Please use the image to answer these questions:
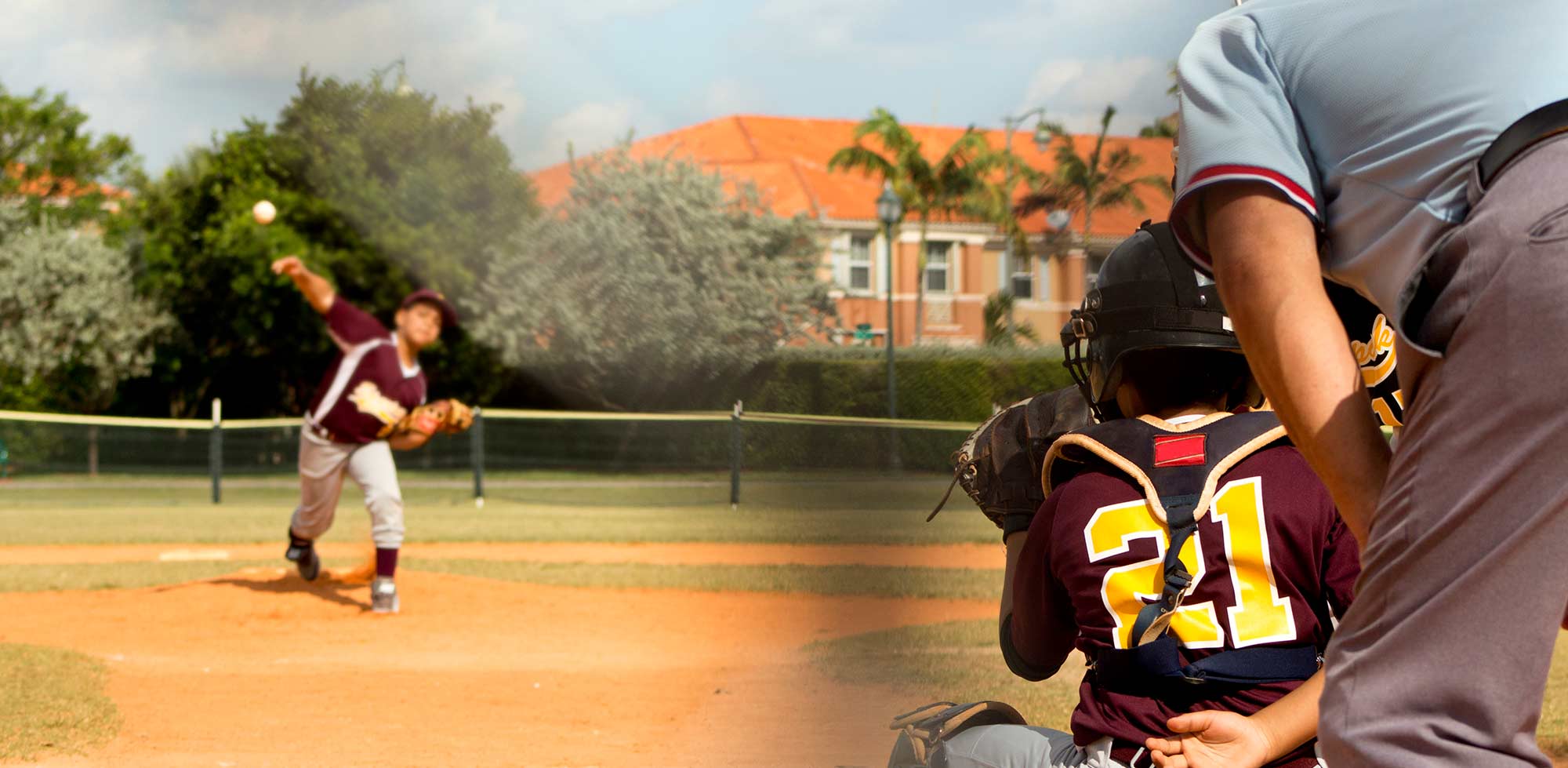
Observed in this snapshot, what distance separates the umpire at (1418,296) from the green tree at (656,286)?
4302 mm


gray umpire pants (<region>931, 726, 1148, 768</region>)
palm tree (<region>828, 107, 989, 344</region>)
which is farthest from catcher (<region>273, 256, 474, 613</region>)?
gray umpire pants (<region>931, 726, 1148, 768</region>)

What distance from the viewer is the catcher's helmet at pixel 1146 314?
1324 millimetres

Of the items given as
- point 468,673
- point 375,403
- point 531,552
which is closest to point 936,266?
point 375,403

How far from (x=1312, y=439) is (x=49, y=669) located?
12.6ft

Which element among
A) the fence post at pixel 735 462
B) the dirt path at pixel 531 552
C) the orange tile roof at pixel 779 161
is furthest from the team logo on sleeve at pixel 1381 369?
the orange tile roof at pixel 779 161

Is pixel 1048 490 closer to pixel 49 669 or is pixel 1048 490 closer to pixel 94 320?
pixel 49 669

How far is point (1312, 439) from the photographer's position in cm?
90

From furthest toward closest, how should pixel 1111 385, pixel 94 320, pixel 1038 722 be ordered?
pixel 94 320 < pixel 1038 722 < pixel 1111 385

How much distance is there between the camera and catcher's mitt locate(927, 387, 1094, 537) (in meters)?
1.49

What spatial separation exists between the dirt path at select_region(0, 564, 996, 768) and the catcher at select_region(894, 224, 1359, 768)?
3.56 ft

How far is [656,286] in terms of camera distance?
22.3 ft

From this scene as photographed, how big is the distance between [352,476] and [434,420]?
38 centimetres

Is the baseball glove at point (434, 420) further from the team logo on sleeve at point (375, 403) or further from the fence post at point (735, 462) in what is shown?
the fence post at point (735, 462)

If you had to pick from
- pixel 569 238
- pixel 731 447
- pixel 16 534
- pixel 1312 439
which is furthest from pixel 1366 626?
pixel 16 534
